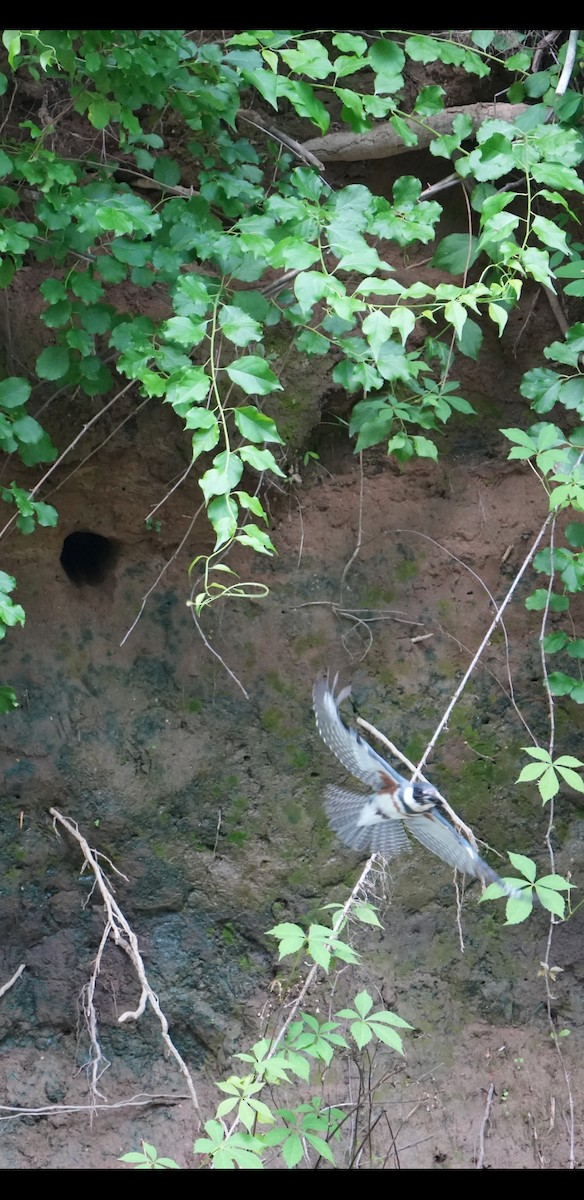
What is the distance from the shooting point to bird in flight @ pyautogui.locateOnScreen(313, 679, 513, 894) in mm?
2012

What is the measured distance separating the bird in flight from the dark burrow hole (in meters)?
1.05

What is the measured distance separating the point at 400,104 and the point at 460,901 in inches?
91.5

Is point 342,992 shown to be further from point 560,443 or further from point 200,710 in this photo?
point 560,443

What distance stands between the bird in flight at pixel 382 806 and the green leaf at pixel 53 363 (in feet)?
3.26

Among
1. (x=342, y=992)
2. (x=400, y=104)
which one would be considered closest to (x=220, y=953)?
(x=342, y=992)

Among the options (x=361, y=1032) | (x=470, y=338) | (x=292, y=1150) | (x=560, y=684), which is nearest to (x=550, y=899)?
(x=361, y=1032)

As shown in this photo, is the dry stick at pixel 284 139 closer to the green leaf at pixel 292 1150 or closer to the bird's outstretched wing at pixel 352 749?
the bird's outstretched wing at pixel 352 749

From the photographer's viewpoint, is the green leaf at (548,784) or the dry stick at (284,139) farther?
the dry stick at (284,139)

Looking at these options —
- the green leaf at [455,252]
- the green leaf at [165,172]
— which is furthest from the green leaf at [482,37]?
the green leaf at [165,172]

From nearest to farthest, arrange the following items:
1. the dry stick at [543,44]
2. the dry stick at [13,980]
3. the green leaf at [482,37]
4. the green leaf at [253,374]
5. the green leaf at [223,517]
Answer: the green leaf at [223,517] → the green leaf at [253,374] → the green leaf at [482,37] → the dry stick at [543,44] → the dry stick at [13,980]

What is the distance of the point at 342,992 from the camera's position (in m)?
2.81

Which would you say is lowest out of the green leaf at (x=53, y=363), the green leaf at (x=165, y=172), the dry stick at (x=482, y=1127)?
the dry stick at (x=482, y=1127)

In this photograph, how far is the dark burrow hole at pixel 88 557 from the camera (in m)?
3.02

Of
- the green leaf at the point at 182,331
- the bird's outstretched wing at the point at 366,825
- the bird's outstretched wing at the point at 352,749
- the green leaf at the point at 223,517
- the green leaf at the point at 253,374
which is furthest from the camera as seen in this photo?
the bird's outstretched wing at the point at 366,825
